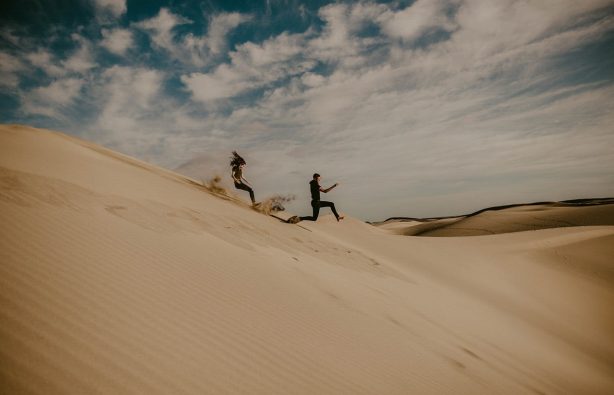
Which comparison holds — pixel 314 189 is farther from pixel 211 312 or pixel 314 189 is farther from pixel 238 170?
pixel 211 312

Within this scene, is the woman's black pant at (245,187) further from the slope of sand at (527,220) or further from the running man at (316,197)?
the slope of sand at (527,220)

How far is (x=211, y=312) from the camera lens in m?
3.05

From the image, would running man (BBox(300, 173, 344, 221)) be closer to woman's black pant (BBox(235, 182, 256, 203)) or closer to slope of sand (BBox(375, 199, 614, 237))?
woman's black pant (BBox(235, 182, 256, 203))

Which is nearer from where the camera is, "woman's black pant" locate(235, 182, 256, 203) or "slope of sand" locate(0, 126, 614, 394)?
"slope of sand" locate(0, 126, 614, 394)

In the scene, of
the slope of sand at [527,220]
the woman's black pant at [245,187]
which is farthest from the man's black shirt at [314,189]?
the slope of sand at [527,220]

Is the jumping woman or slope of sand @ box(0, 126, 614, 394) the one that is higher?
the jumping woman

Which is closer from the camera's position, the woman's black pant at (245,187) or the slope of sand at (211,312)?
the slope of sand at (211,312)

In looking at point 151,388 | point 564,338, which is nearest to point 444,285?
point 564,338

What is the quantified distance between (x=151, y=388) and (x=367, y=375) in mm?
1878

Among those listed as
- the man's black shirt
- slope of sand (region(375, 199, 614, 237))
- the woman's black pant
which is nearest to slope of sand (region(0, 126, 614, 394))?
the woman's black pant

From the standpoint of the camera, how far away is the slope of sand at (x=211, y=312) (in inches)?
83.5

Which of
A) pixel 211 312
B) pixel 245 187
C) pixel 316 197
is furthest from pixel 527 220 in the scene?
pixel 211 312

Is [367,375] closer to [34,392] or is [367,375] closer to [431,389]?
[431,389]

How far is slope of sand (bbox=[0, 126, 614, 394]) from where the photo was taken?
2121 mm
